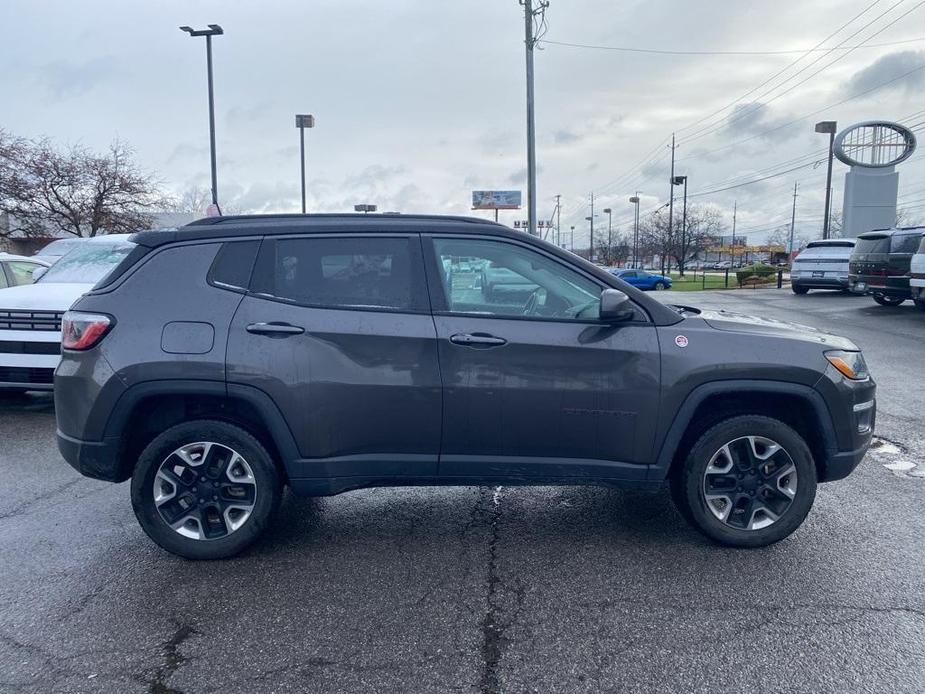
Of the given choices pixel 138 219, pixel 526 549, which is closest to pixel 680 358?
pixel 526 549

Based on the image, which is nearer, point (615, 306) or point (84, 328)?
point (615, 306)

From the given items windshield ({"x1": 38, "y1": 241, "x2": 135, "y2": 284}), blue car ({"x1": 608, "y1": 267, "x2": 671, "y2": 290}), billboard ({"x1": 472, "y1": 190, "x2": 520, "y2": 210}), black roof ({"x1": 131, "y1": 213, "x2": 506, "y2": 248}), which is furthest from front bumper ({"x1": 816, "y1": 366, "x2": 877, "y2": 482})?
billboard ({"x1": 472, "y1": 190, "x2": 520, "y2": 210})

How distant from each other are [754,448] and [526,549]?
1410 mm

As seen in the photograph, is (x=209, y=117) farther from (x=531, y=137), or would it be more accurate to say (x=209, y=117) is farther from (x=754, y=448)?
(x=754, y=448)

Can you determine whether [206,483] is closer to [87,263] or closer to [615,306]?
[615,306]

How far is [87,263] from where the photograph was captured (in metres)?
8.94

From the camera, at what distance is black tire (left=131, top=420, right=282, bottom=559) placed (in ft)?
13.0

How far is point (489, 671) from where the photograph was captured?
2.97 metres

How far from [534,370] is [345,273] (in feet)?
3.87

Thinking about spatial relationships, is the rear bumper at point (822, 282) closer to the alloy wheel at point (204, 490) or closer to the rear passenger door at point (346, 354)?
the rear passenger door at point (346, 354)

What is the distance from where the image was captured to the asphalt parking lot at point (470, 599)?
2963 millimetres

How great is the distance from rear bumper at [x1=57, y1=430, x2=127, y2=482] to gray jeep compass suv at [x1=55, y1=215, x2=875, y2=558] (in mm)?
10

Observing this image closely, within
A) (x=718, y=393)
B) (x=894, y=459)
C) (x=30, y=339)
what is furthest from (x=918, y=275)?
(x=30, y=339)

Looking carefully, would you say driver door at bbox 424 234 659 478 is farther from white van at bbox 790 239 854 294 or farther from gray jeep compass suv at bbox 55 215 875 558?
white van at bbox 790 239 854 294
